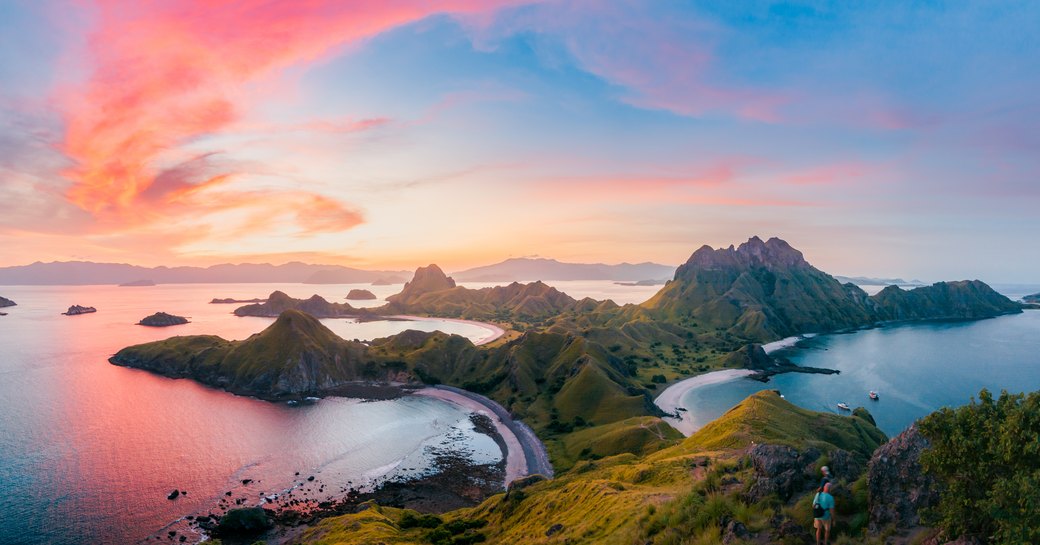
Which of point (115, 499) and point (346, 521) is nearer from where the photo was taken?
point (346, 521)

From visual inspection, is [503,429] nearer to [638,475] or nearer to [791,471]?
[638,475]

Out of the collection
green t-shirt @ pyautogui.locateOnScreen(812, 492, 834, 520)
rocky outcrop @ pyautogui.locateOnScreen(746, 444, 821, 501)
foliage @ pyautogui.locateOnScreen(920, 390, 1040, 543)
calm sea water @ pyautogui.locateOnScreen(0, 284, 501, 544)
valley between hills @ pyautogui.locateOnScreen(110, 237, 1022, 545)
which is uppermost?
foliage @ pyautogui.locateOnScreen(920, 390, 1040, 543)

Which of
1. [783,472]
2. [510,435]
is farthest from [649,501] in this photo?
[510,435]

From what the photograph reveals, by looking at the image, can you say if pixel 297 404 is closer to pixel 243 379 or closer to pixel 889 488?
pixel 243 379

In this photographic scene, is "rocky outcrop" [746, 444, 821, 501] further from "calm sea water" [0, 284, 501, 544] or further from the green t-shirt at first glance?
"calm sea water" [0, 284, 501, 544]

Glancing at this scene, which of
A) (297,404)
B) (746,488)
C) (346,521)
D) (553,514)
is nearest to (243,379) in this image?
(297,404)

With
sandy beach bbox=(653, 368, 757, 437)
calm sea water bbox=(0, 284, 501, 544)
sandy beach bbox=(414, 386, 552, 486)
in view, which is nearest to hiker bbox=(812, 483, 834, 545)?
sandy beach bbox=(414, 386, 552, 486)

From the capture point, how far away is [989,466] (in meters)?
19.5

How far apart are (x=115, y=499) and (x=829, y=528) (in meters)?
126

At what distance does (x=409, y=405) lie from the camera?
17138 cm

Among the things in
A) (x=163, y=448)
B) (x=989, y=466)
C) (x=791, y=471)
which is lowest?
(x=163, y=448)

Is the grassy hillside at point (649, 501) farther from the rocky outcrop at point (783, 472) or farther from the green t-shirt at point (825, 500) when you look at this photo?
the green t-shirt at point (825, 500)

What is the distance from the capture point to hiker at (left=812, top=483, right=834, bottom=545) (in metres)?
23.8

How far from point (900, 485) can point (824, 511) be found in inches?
191
